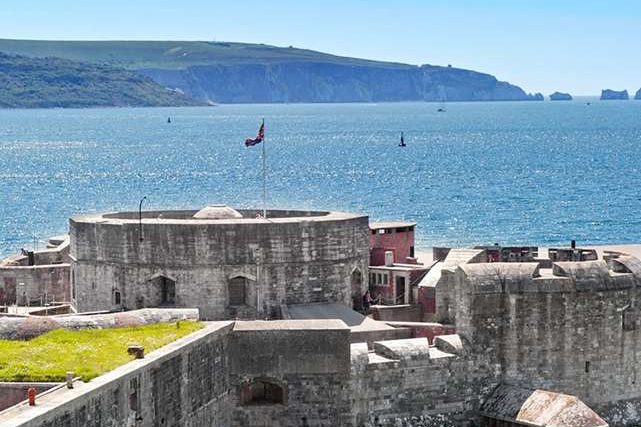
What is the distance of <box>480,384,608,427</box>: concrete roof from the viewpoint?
33.7m

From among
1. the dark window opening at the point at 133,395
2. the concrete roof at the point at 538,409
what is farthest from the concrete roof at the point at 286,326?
the dark window opening at the point at 133,395

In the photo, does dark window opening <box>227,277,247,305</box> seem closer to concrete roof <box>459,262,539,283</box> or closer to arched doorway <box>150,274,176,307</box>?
arched doorway <box>150,274,176,307</box>

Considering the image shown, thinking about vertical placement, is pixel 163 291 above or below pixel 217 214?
below

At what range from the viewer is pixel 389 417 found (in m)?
35.1

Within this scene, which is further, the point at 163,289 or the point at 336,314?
the point at 163,289

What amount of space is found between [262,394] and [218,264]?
5715mm

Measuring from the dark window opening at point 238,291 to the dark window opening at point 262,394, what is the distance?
5411mm

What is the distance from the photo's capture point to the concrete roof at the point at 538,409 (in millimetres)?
33656

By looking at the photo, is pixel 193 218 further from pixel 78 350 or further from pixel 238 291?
pixel 78 350

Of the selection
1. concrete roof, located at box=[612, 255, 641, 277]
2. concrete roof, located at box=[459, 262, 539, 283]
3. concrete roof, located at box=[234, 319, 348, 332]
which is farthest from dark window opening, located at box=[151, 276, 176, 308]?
concrete roof, located at box=[612, 255, 641, 277]

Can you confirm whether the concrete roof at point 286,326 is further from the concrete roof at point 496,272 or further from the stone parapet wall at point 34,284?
the stone parapet wall at point 34,284

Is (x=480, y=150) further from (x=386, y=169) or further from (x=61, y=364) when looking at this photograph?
(x=61, y=364)

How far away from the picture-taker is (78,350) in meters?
30.1

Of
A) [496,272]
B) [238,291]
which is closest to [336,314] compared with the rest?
[238,291]
